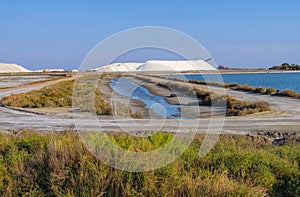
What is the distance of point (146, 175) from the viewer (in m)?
7.73

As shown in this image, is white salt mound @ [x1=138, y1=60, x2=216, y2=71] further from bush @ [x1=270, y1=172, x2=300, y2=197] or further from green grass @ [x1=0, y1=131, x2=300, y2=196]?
bush @ [x1=270, y1=172, x2=300, y2=197]

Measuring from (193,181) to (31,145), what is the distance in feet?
16.5

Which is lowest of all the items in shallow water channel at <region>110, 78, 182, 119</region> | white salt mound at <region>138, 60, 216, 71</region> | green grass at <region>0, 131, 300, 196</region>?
shallow water channel at <region>110, 78, 182, 119</region>

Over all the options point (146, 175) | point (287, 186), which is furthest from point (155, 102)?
point (146, 175)

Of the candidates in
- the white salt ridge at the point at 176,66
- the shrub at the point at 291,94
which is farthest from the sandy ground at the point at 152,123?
the shrub at the point at 291,94

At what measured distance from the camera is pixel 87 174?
7902 mm

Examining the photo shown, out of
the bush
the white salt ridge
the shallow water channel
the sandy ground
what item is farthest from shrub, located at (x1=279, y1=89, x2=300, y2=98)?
the bush

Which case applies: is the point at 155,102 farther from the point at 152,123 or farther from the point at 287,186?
the point at 287,186

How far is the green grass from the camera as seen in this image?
7.59 metres

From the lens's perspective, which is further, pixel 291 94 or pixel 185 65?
pixel 291 94

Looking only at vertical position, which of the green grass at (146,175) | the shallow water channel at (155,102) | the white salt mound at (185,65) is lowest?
the shallow water channel at (155,102)

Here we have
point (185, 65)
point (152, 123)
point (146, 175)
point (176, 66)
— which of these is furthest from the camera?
point (152, 123)

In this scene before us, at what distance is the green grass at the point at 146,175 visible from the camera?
299 inches

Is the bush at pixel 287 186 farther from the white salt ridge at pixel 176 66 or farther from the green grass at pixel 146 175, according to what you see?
the white salt ridge at pixel 176 66
